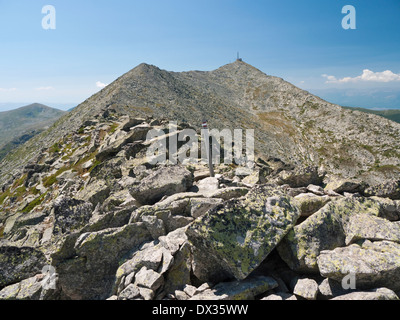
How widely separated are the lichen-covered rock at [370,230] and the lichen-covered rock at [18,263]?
51.5 feet

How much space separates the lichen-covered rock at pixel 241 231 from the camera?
8.22 metres

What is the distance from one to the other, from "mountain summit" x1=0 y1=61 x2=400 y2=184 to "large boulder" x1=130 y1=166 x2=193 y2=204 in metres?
60.0

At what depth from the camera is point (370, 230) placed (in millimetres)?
9242

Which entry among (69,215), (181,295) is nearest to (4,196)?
(69,215)

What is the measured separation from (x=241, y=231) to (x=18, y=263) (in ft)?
40.5

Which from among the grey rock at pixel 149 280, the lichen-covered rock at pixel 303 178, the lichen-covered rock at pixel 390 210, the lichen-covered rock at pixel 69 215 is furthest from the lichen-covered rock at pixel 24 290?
the lichen-covered rock at pixel 390 210

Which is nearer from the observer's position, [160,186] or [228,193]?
[228,193]

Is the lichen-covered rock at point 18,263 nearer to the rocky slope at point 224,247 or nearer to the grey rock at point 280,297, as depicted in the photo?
the rocky slope at point 224,247

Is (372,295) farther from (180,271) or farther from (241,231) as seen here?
(180,271)

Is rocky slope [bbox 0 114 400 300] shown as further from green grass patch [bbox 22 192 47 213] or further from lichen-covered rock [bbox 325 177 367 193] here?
green grass patch [bbox 22 192 47 213]
